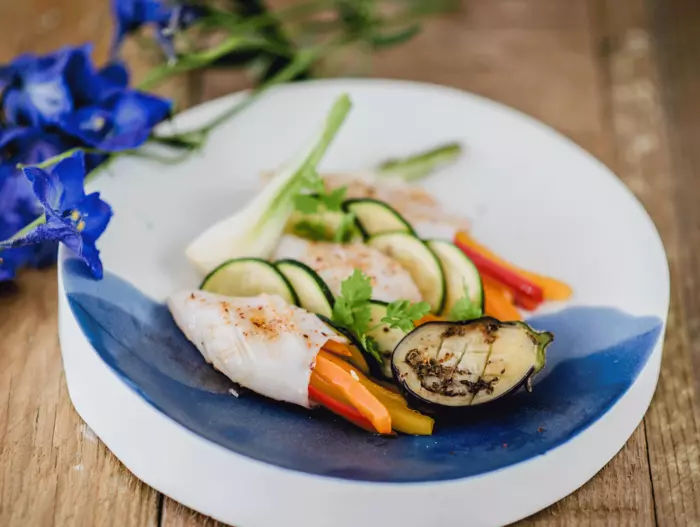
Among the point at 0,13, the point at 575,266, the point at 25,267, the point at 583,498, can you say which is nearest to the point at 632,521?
the point at 583,498

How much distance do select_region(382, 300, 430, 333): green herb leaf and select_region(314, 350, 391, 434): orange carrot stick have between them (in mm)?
166

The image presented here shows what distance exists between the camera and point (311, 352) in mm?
2217

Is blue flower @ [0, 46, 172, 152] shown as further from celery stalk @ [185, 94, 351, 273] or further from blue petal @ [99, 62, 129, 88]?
celery stalk @ [185, 94, 351, 273]

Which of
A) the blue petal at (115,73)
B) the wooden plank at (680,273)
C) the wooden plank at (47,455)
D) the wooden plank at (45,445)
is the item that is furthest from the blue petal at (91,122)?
the wooden plank at (680,273)

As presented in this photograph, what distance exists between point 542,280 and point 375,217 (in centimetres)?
49

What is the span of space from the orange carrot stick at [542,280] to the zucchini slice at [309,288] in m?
0.53

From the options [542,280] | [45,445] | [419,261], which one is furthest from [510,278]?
[45,445]

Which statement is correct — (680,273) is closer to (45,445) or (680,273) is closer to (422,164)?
(422,164)

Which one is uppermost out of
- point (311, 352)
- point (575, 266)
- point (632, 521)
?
point (311, 352)

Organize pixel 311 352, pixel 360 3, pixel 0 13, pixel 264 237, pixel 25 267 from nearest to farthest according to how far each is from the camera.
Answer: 1. pixel 311 352
2. pixel 264 237
3. pixel 25 267
4. pixel 360 3
5. pixel 0 13

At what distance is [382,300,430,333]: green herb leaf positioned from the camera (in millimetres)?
2262

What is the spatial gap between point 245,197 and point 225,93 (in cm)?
86

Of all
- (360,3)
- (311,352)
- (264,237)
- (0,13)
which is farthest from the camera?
(0,13)

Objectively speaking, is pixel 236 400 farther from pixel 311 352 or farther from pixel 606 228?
pixel 606 228
